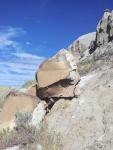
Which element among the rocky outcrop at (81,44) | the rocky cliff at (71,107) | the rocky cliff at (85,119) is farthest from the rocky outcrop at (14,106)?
the rocky outcrop at (81,44)

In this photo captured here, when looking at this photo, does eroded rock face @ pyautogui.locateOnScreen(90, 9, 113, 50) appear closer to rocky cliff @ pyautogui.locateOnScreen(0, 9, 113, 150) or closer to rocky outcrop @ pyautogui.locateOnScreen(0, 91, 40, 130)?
rocky cliff @ pyautogui.locateOnScreen(0, 9, 113, 150)

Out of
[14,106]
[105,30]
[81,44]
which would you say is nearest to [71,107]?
[14,106]

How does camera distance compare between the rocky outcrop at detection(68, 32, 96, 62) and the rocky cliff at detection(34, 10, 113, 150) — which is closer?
the rocky cliff at detection(34, 10, 113, 150)

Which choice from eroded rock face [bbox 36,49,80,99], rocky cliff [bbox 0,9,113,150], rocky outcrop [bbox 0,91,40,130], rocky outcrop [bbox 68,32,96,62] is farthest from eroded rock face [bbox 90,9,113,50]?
rocky outcrop [bbox 0,91,40,130]

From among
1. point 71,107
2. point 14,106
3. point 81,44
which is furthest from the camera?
point 81,44

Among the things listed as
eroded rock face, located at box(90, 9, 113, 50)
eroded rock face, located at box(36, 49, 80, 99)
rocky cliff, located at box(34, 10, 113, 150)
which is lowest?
rocky cliff, located at box(34, 10, 113, 150)

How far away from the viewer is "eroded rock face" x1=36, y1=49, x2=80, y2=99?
13469 millimetres

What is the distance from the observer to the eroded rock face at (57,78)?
13469 millimetres

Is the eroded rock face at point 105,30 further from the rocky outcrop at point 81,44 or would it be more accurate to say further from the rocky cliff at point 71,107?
the rocky cliff at point 71,107

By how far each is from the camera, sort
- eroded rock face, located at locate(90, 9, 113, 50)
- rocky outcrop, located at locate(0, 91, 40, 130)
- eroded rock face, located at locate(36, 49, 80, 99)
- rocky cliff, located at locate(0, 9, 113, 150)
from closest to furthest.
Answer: rocky cliff, located at locate(0, 9, 113, 150)
rocky outcrop, located at locate(0, 91, 40, 130)
eroded rock face, located at locate(36, 49, 80, 99)
eroded rock face, located at locate(90, 9, 113, 50)

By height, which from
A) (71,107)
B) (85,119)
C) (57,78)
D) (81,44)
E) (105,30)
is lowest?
(85,119)

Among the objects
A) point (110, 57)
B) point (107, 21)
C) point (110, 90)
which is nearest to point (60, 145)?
point (110, 90)

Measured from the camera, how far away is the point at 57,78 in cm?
1350

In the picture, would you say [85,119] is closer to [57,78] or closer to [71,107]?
[71,107]
